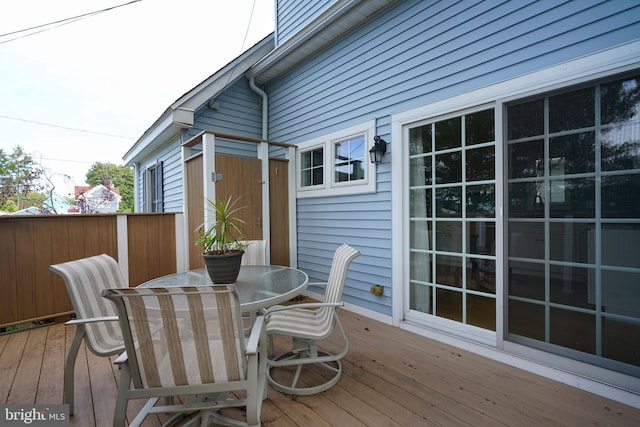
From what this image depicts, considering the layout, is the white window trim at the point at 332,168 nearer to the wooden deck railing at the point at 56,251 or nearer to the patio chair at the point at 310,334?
the patio chair at the point at 310,334

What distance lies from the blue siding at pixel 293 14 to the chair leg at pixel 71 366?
15.0 ft

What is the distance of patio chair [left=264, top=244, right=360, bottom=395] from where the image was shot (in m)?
1.90

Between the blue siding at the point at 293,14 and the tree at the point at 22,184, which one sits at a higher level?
the blue siding at the point at 293,14

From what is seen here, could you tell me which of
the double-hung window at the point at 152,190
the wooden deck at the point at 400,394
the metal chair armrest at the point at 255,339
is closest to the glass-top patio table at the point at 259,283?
the metal chair armrest at the point at 255,339

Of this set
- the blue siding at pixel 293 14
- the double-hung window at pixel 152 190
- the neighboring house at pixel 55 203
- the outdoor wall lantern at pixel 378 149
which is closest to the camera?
the outdoor wall lantern at pixel 378 149

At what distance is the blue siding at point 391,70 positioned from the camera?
2.04 m

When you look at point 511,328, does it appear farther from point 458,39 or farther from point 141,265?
point 141,265

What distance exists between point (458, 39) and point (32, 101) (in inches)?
991

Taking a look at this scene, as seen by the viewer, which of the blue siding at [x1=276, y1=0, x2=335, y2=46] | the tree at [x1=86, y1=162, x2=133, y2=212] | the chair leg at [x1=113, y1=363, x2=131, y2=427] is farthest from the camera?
the tree at [x1=86, y1=162, x2=133, y2=212]

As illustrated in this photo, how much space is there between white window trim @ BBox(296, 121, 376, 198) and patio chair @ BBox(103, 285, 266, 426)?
254 cm

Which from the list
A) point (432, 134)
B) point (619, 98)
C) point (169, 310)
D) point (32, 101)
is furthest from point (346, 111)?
point (32, 101)

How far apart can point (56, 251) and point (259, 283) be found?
305cm

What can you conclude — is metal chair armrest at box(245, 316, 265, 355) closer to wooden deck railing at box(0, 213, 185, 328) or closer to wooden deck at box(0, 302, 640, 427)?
wooden deck at box(0, 302, 640, 427)
